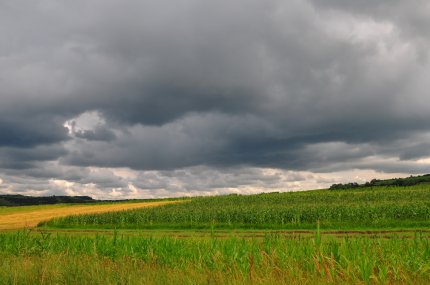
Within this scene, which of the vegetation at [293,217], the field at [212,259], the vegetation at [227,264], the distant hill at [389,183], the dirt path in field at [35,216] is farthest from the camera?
the distant hill at [389,183]

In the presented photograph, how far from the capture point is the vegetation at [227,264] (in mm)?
8156

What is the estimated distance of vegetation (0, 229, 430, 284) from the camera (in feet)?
26.8

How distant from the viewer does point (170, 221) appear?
132 ft

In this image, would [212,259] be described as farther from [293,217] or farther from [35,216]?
[35,216]

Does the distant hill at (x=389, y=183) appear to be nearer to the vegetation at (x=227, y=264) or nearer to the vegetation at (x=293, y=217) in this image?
the vegetation at (x=293, y=217)

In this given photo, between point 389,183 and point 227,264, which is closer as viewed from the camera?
point 227,264

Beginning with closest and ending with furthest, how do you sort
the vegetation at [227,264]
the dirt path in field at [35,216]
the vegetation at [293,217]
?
the vegetation at [227,264]
the vegetation at [293,217]
the dirt path in field at [35,216]

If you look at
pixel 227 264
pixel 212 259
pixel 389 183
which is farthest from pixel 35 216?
pixel 389 183

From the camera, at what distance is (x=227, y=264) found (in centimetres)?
1015

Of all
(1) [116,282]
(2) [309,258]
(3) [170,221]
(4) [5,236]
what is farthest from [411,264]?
(3) [170,221]

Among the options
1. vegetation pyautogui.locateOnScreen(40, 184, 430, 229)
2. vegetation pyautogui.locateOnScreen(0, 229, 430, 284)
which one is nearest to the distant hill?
vegetation pyautogui.locateOnScreen(40, 184, 430, 229)

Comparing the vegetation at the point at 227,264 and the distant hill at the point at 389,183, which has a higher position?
the distant hill at the point at 389,183

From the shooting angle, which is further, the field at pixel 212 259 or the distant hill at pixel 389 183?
the distant hill at pixel 389 183

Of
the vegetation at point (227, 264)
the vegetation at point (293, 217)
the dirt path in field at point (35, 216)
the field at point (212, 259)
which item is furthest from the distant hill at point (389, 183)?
the vegetation at point (227, 264)
